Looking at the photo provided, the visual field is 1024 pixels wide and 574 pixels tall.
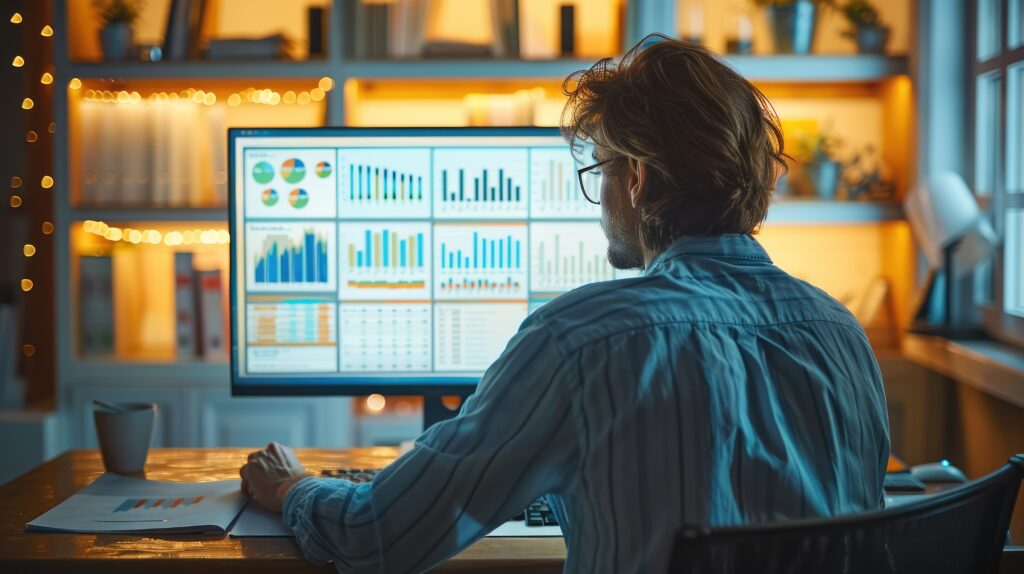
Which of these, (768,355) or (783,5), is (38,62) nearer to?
(783,5)

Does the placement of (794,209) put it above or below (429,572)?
above

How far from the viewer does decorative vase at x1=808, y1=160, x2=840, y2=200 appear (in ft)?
10.1

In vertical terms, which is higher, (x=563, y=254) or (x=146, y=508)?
(x=563, y=254)

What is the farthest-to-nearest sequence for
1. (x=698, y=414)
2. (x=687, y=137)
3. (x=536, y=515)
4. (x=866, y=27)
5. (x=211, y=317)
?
1. (x=866, y=27)
2. (x=211, y=317)
3. (x=536, y=515)
4. (x=687, y=137)
5. (x=698, y=414)

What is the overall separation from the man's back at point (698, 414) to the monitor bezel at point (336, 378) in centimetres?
58

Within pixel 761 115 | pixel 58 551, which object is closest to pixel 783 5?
pixel 761 115

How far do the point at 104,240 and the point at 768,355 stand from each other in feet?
8.91

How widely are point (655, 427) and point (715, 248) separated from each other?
0.23 m

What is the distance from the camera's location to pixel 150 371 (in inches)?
116

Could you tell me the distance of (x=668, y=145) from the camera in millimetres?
1005

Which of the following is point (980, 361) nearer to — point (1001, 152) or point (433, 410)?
point (1001, 152)

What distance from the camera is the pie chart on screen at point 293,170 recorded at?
59.7 inches

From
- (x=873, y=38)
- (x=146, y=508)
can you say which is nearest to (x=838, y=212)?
(x=873, y=38)

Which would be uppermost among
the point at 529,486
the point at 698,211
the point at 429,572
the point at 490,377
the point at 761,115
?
the point at 761,115
